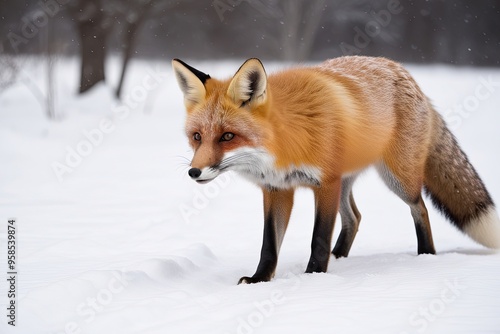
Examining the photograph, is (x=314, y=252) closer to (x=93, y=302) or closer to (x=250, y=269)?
(x=250, y=269)

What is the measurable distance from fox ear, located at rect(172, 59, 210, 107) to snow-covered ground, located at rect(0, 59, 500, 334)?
Answer: 13.4 inches

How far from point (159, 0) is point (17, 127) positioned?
606 cm

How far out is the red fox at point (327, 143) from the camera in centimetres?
328

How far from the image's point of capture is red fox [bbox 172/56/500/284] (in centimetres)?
328

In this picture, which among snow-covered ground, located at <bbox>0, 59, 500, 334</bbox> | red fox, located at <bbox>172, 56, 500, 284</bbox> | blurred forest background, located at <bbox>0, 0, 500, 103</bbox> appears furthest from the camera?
blurred forest background, located at <bbox>0, 0, 500, 103</bbox>

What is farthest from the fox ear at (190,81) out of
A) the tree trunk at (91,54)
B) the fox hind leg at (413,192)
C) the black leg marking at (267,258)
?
the tree trunk at (91,54)

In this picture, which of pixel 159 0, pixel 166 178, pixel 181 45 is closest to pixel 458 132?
pixel 166 178

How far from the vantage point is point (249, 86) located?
330 cm

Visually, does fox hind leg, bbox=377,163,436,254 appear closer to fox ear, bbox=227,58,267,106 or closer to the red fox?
the red fox

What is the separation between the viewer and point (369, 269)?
374cm

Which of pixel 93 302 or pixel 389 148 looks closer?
pixel 93 302

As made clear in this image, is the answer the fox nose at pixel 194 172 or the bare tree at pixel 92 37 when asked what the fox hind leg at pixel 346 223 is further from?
the bare tree at pixel 92 37

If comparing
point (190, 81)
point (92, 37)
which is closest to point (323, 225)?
point (190, 81)

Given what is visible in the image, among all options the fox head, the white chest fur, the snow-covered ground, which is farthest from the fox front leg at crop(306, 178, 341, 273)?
the fox head
